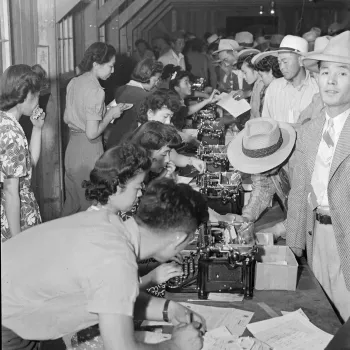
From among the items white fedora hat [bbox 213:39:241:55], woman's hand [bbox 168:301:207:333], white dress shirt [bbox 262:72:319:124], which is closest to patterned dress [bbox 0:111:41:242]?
woman's hand [bbox 168:301:207:333]

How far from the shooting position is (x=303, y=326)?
7.31ft

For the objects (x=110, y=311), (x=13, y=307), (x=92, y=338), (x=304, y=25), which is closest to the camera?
(x=110, y=311)

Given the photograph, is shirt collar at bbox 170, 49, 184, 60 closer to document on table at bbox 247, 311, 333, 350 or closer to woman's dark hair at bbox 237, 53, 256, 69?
woman's dark hair at bbox 237, 53, 256, 69

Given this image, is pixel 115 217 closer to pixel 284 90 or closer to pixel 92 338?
pixel 92 338

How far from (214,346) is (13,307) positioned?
71 cm

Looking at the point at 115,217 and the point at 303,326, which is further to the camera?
the point at 303,326

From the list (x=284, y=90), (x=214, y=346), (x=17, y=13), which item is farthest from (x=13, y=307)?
(x=284, y=90)

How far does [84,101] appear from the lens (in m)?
5.07

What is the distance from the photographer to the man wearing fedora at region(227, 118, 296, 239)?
11.4ft

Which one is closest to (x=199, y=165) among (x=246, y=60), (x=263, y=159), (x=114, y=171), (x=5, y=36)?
(x=263, y=159)

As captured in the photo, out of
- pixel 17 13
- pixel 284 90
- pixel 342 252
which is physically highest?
pixel 17 13

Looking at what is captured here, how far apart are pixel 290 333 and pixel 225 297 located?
1.30ft

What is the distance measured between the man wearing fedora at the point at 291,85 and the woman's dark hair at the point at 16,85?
97.6 inches

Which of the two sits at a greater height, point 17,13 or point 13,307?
point 17,13
